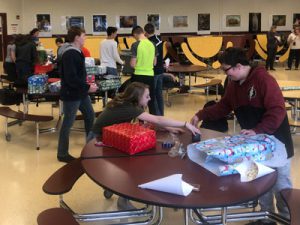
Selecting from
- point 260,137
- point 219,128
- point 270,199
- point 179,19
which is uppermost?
point 179,19

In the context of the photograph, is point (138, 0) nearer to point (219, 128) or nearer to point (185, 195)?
point (219, 128)

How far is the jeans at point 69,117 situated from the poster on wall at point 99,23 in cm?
1245

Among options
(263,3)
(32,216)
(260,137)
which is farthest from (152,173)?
(263,3)

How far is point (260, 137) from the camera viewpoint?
2.52m

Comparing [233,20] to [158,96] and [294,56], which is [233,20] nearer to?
[294,56]

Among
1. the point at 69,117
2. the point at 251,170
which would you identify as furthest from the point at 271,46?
the point at 251,170

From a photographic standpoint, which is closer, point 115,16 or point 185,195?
A: point 185,195

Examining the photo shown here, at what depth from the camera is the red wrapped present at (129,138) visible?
2.65 m

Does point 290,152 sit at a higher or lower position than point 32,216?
higher

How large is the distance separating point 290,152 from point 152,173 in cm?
111

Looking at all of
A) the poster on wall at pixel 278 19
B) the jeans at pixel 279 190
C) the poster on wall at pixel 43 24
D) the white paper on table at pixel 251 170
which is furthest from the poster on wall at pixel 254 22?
the white paper on table at pixel 251 170

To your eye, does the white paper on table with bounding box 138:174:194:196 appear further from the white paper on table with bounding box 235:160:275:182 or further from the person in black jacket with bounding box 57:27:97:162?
the person in black jacket with bounding box 57:27:97:162

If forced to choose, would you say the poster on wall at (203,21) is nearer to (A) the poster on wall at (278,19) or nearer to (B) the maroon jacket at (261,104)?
(A) the poster on wall at (278,19)

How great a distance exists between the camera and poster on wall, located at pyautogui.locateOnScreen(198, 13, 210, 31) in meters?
17.5
